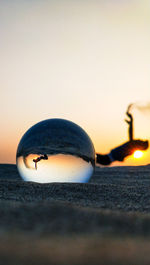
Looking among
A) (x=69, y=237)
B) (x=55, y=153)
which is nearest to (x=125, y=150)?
(x=55, y=153)

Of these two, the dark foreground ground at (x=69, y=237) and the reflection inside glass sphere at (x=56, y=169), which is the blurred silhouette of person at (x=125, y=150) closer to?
the reflection inside glass sphere at (x=56, y=169)

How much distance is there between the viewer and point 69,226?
2.41 m

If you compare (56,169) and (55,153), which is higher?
(55,153)

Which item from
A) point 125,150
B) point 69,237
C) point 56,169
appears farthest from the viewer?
point 125,150

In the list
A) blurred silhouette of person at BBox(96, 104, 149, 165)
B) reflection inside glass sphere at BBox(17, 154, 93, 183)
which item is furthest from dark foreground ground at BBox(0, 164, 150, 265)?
blurred silhouette of person at BBox(96, 104, 149, 165)

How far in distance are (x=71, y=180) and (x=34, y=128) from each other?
1.04 meters

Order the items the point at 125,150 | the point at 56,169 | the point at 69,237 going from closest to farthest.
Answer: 1. the point at 69,237
2. the point at 56,169
3. the point at 125,150

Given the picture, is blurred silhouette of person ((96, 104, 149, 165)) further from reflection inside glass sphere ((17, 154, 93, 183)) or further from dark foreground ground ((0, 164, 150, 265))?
dark foreground ground ((0, 164, 150, 265))

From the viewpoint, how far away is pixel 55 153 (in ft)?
17.6

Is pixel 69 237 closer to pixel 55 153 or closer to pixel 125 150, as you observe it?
pixel 55 153

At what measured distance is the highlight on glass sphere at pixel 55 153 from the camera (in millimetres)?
5328

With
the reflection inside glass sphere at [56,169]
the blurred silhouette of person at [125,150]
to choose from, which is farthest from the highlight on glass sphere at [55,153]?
the blurred silhouette of person at [125,150]

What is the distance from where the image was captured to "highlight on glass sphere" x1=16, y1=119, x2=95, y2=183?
17.5 ft

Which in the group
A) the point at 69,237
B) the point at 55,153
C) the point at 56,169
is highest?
the point at 55,153
